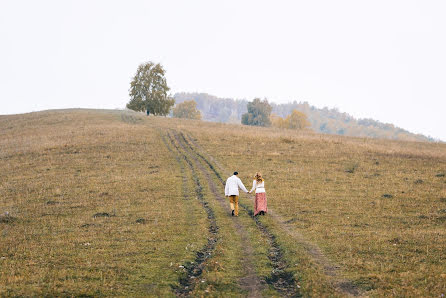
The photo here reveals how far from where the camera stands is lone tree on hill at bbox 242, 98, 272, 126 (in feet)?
463

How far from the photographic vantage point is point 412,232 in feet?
61.0

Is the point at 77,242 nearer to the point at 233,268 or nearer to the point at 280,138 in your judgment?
the point at 233,268

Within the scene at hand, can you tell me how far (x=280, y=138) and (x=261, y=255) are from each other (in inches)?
1681

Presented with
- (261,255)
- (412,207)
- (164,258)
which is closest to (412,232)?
(412,207)

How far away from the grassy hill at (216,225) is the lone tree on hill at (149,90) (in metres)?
48.6

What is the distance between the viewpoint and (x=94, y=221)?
21234mm

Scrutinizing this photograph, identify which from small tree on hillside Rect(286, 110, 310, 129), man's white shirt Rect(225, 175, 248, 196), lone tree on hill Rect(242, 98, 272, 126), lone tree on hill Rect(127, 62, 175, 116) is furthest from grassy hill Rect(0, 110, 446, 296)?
small tree on hillside Rect(286, 110, 310, 129)

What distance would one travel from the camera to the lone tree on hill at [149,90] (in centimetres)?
9369

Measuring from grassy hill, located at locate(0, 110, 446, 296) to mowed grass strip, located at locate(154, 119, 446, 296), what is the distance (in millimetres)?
96

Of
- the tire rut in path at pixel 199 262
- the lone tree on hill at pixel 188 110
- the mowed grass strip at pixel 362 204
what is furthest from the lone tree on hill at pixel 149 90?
the tire rut in path at pixel 199 262

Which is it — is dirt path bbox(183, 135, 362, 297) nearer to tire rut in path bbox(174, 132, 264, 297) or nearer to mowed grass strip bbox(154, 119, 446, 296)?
mowed grass strip bbox(154, 119, 446, 296)

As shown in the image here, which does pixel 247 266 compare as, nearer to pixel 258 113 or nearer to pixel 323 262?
pixel 323 262

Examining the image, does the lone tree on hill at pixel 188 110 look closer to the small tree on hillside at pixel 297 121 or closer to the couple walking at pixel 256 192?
the small tree on hillside at pixel 297 121

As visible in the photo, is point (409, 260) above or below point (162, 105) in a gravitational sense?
below
